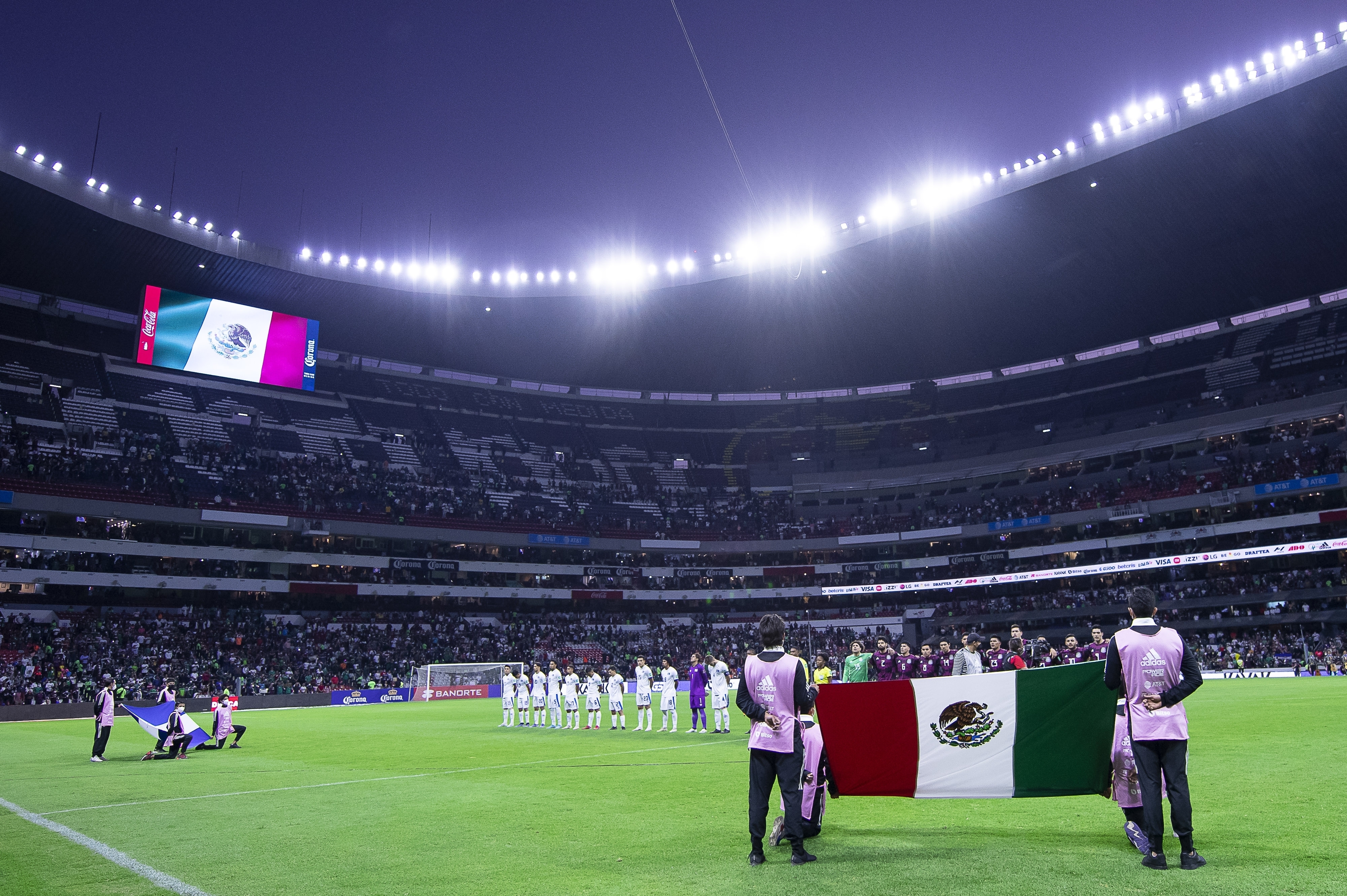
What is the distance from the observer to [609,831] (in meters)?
9.01

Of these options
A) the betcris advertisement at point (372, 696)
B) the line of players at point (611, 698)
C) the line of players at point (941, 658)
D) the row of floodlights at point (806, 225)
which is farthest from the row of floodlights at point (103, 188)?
the line of players at point (941, 658)

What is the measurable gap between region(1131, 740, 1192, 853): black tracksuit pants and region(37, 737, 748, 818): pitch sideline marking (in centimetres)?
1152

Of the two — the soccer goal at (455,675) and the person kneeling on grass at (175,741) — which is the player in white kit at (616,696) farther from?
the soccer goal at (455,675)

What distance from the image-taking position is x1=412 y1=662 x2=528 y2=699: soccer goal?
5025cm

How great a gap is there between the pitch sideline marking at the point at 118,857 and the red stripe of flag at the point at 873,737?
587 centimetres

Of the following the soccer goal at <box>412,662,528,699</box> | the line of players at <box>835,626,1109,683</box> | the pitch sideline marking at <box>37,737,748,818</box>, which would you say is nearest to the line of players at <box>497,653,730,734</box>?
the pitch sideline marking at <box>37,737,748,818</box>

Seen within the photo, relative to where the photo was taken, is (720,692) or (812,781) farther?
(720,692)

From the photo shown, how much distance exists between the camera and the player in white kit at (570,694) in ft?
89.5

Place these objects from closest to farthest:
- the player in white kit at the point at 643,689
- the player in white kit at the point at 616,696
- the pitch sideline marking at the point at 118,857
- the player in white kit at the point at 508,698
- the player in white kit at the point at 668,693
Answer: the pitch sideline marking at the point at 118,857
the player in white kit at the point at 668,693
the player in white kit at the point at 643,689
the player in white kit at the point at 616,696
the player in white kit at the point at 508,698

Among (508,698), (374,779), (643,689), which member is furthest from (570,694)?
(374,779)

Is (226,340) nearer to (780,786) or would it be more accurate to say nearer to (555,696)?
(555,696)

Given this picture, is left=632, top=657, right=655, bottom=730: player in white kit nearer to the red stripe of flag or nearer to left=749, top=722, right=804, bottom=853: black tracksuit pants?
the red stripe of flag

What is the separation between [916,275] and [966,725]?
5251cm

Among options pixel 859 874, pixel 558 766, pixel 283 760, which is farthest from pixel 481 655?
pixel 859 874
